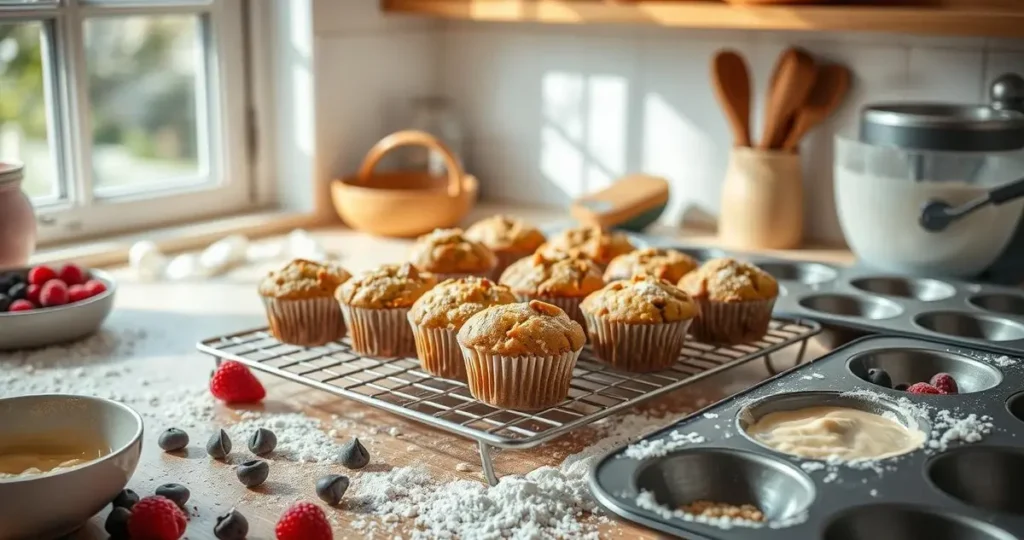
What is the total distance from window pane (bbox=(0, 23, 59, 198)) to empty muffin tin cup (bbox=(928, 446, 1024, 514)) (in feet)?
5.85

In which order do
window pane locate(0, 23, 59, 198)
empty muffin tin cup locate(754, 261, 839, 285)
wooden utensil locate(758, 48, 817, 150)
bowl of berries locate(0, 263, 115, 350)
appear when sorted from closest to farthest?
bowl of berries locate(0, 263, 115, 350) < empty muffin tin cup locate(754, 261, 839, 285) < window pane locate(0, 23, 59, 198) < wooden utensil locate(758, 48, 817, 150)

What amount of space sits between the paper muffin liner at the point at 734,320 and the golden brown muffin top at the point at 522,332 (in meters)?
0.32

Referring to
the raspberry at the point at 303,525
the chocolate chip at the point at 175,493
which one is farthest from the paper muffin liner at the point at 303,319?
the raspberry at the point at 303,525

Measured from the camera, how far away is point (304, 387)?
5.65ft

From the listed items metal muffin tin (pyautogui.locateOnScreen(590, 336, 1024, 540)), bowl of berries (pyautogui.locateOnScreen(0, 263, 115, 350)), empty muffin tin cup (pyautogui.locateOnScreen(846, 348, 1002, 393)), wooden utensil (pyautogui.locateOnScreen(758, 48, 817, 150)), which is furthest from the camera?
wooden utensil (pyautogui.locateOnScreen(758, 48, 817, 150))

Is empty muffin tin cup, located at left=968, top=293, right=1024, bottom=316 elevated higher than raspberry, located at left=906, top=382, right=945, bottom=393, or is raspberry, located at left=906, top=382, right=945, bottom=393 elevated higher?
empty muffin tin cup, located at left=968, top=293, right=1024, bottom=316

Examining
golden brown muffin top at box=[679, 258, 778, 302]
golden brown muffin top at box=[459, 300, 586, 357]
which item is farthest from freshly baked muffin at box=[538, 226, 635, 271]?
golden brown muffin top at box=[459, 300, 586, 357]

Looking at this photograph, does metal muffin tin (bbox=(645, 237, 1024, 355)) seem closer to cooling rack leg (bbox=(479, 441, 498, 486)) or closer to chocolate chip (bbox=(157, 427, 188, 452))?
cooling rack leg (bbox=(479, 441, 498, 486))

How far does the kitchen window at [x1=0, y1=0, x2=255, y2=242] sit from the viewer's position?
7.58ft

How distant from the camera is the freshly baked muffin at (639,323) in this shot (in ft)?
5.25

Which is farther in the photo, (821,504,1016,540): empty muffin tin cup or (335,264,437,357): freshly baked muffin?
(335,264,437,357): freshly baked muffin

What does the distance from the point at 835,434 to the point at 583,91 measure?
5.27 ft

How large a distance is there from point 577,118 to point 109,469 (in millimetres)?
1823

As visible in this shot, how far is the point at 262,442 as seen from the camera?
1438mm
